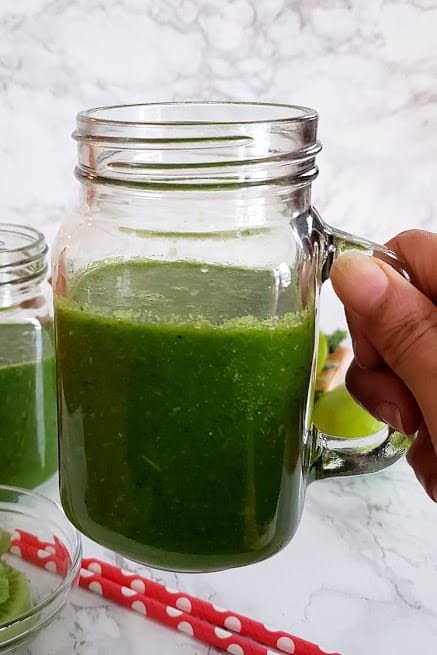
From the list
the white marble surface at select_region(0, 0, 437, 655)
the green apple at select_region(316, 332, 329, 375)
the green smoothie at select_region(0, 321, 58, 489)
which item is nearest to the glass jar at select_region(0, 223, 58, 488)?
the green smoothie at select_region(0, 321, 58, 489)

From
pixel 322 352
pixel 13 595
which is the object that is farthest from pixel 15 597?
pixel 322 352

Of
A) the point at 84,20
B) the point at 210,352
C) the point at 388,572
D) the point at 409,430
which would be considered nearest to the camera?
the point at 210,352

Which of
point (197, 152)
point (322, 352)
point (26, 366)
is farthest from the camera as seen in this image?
point (322, 352)

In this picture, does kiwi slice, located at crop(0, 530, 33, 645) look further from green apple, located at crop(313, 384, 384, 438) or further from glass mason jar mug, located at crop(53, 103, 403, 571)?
green apple, located at crop(313, 384, 384, 438)

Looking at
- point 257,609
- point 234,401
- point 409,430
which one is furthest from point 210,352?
point 257,609

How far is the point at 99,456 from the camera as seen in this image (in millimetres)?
541

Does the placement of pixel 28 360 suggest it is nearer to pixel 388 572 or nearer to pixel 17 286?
pixel 17 286

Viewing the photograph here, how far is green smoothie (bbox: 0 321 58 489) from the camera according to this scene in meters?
0.84

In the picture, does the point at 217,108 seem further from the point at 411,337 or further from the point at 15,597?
the point at 15,597

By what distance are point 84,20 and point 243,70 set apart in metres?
0.24

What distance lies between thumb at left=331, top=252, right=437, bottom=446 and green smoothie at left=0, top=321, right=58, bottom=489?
1.36 feet

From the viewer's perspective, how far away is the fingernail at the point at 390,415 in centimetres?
68

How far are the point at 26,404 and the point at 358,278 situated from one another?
1.49 feet

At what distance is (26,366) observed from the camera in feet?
2.80
